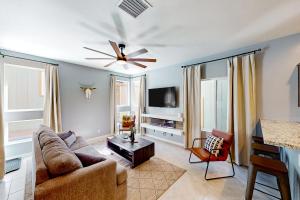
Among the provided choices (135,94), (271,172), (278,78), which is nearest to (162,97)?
(135,94)

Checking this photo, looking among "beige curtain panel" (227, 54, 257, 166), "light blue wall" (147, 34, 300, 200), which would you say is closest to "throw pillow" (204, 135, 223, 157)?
"beige curtain panel" (227, 54, 257, 166)

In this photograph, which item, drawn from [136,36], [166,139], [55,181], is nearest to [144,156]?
[166,139]

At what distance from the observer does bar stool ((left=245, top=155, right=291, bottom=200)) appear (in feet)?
4.58

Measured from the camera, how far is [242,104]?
288cm

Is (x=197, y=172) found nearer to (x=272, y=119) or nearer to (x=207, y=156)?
(x=207, y=156)

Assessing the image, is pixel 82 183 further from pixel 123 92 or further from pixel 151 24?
pixel 123 92

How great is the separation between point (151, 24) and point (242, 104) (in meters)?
2.50

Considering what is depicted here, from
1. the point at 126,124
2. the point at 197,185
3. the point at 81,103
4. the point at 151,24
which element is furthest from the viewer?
the point at 126,124

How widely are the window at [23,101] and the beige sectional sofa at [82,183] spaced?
206 centimetres

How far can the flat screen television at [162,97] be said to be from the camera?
421 cm

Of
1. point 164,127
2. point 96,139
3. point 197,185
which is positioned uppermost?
point 164,127

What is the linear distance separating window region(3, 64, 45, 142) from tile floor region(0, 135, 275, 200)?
1.02 metres

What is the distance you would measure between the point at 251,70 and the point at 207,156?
6.46 feet

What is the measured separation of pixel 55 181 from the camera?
48.4 inches
